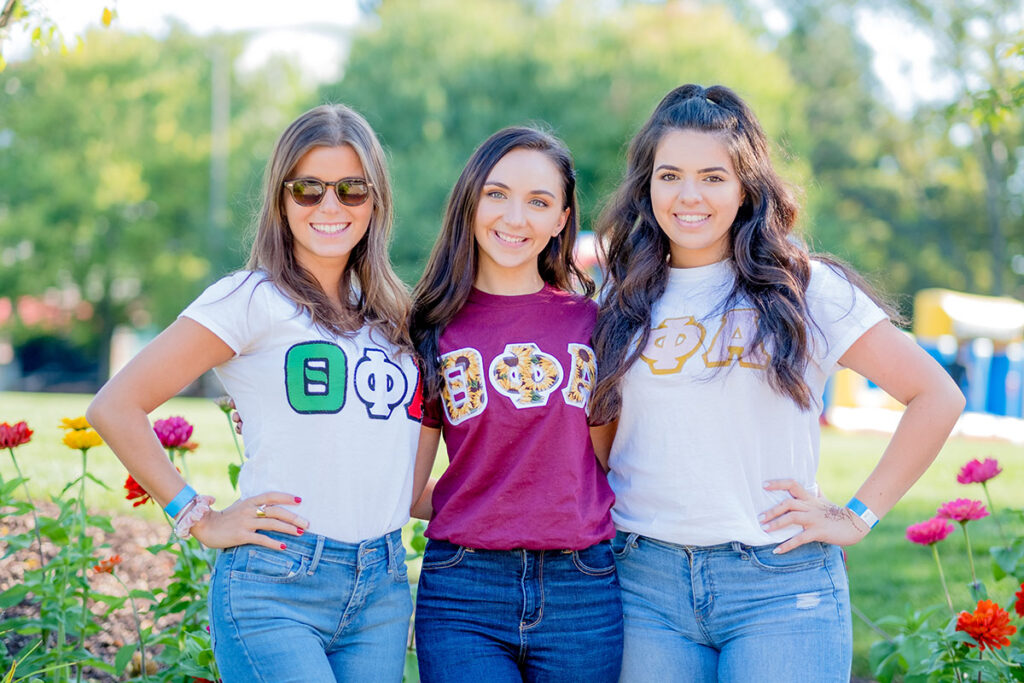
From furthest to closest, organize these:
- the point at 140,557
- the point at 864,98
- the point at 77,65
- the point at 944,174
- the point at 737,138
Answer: the point at 864,98
the point at 944,174
the point at 77,65
the point at 140,557
the point at 737,138

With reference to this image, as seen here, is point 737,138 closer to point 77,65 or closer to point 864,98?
point 77,65

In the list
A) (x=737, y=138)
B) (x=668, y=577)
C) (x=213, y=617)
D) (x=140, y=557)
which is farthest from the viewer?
(x=140, y=557)

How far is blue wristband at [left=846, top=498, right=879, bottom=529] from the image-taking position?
112 inches

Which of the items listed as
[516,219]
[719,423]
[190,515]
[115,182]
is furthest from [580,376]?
[115,182]

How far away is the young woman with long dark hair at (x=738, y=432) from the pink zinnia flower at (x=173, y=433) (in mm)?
1428

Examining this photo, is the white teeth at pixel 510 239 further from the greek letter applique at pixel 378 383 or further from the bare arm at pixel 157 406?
the bare arm at pixel 157 406

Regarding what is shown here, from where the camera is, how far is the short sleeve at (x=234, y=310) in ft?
8.57

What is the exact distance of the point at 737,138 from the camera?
3.01m

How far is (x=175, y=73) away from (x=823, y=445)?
25359 millimetres

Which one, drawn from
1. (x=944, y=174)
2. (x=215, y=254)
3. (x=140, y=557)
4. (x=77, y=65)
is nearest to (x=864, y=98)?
(x=944, y=174)

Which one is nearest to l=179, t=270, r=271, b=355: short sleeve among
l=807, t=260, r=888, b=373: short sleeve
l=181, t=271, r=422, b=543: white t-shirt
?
l=181, t=271, r=422, b=543: white t-shirt

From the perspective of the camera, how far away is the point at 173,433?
3.31m

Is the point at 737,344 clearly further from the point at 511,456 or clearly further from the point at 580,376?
the point at 511,456

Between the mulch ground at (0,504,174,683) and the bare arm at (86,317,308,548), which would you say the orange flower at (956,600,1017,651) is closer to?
the bare arm at (86,317,308,548)
